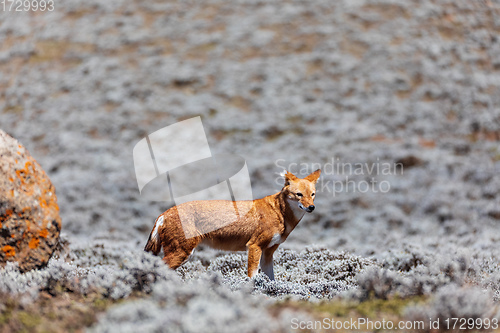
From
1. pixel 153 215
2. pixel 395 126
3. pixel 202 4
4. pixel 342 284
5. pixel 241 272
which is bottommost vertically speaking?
pixel 153 215

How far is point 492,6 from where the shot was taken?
1524 cm

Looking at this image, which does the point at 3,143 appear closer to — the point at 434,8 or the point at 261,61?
the point at 261,61

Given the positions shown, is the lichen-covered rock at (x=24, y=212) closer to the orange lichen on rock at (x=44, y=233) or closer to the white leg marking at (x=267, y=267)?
the orange lichen on rock at (x=44, y=233)

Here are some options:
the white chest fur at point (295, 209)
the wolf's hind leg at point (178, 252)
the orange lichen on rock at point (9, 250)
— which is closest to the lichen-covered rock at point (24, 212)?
the orange lichen on rock at point (9, 250)

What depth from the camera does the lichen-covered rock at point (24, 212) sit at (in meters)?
5.23

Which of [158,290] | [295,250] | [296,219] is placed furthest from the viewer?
[295,250]

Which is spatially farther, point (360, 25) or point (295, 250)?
point (360, 25)

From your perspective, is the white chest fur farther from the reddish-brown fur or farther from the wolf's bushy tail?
the wolf's bushy tail

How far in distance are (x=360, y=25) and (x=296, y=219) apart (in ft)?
37.6

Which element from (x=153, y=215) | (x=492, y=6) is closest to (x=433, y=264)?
(x=153, y=215)

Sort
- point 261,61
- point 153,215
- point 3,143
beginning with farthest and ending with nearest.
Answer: point 261,61, point 153,215, point 3,143

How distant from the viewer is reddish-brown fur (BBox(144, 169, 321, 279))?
4844 mm

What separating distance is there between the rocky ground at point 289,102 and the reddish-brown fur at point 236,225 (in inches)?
179

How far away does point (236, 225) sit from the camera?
5.03 m
